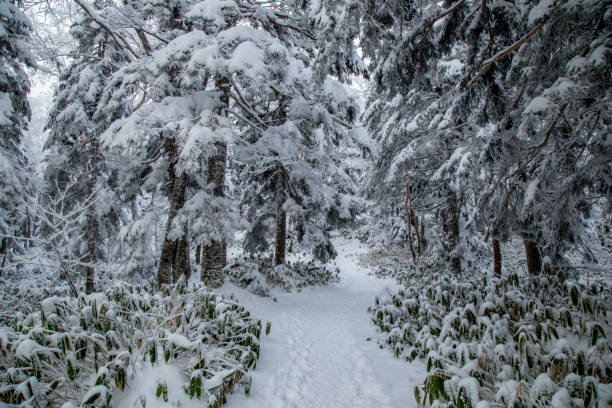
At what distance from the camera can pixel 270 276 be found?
10.3m

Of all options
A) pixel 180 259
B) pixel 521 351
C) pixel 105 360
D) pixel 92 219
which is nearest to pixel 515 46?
pixel 521 351

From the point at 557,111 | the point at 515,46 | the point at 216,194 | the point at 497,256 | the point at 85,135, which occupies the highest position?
the point at 85,135

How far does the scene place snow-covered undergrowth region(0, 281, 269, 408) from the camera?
2494 millimetres

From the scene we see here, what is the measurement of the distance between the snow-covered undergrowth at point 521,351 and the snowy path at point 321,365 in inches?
18.3

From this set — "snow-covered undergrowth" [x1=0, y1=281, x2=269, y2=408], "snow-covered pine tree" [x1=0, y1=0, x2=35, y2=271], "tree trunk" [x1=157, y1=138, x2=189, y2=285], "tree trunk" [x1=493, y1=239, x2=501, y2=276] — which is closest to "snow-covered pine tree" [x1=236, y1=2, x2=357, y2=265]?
"tree trunk" [x1=157, y1=138, x2=189, y2=285]

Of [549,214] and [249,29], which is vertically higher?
[249,29]

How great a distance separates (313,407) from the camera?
324 centimetres

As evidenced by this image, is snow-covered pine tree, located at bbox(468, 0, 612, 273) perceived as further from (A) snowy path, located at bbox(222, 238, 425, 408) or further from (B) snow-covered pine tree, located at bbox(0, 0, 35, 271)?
(B) snow-covered pine tree, located at bbox(0, 0, 35, 271)

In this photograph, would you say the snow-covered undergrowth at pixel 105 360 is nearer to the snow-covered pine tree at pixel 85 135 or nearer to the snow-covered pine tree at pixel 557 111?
the snow-covered pine tree at pixel 557 111

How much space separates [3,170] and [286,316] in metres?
7.17

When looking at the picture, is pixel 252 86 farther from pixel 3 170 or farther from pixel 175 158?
pixel 3 170

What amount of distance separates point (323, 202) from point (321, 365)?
7.10 metres

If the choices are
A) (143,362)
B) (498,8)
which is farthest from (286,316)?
(498,8)

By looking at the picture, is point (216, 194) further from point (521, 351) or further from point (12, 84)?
point (12, 84)
